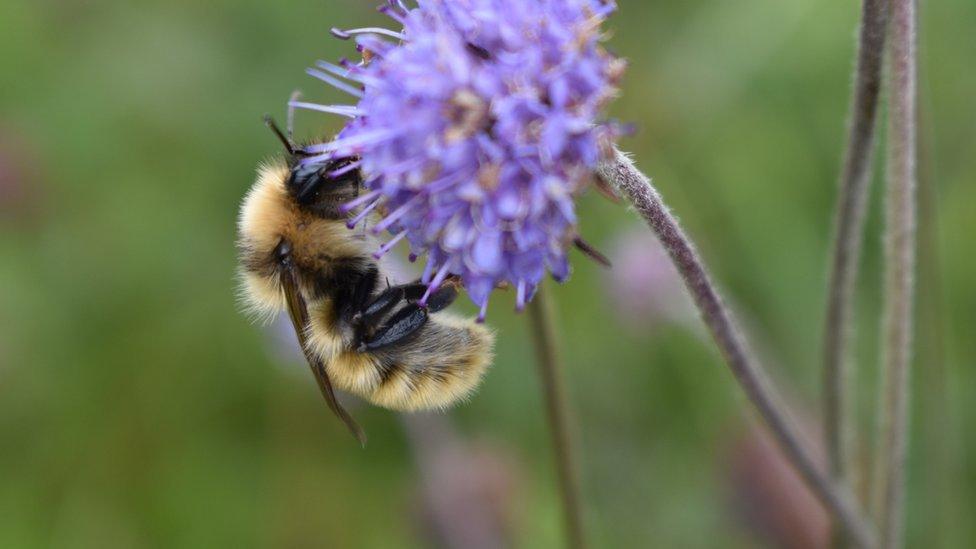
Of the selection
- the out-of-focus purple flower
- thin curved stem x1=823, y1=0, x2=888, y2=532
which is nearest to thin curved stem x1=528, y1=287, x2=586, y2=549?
thin curved stem x1=823, y1=0, x2=888, y2=532

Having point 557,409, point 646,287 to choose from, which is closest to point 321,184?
point 557,409

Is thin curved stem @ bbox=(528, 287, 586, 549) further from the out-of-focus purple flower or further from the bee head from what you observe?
the out-of-focus purple flower

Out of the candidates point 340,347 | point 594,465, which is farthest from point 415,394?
point 594,465

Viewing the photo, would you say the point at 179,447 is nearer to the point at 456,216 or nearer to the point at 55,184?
the point at 55,184

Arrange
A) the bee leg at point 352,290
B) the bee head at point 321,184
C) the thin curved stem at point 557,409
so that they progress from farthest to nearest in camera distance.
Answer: the thin curved stem at point 557,409, the bee leg at point 352,290, the bee head at point 321,184

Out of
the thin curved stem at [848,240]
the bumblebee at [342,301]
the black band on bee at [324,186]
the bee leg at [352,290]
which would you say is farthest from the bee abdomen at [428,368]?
the thin curved stem at [848,240]

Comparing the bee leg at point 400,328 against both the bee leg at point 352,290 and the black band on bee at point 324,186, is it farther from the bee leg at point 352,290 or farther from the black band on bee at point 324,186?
the black band on bee at point 324,186

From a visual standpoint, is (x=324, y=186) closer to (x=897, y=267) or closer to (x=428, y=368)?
(x=428, y=368)
